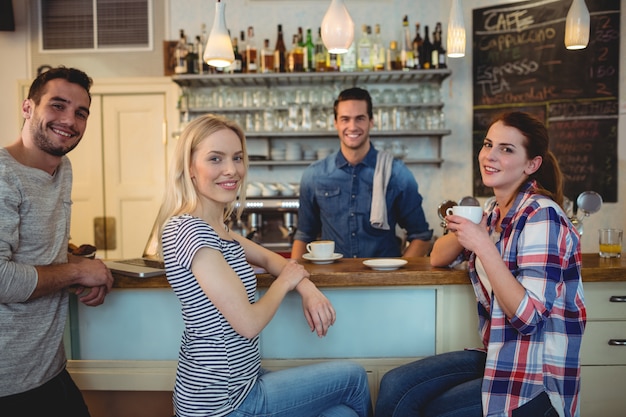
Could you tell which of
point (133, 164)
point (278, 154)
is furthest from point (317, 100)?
point (133, 164)

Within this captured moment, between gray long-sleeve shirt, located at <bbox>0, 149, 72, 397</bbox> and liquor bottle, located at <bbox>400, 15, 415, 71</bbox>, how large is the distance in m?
3.15

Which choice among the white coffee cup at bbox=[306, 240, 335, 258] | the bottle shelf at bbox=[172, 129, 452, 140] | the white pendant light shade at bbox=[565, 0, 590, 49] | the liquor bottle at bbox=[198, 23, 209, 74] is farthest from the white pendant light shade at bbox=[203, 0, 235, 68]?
the liquor bottle at bbox=[198, 23, 209, 74]

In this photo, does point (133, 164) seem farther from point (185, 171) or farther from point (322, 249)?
point (185, 171)

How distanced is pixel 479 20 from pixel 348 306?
3.38 metres

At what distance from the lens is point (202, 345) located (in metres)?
1.37

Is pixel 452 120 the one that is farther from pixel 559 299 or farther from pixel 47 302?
pixel 47 302

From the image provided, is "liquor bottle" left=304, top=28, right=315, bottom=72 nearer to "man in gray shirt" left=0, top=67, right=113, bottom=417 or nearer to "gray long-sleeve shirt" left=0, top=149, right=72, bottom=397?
"man in gray shirt" left=0, top=67, right=113, bottom=417

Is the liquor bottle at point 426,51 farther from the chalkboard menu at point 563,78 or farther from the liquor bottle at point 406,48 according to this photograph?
the chalkboard menu at point 563,78

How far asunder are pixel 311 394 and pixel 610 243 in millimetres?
1371

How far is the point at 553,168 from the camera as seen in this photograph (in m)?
1.67

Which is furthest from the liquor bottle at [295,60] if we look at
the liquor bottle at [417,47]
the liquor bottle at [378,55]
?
the liquor bottle at [417,47]

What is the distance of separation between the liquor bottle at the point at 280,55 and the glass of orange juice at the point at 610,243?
2905mm

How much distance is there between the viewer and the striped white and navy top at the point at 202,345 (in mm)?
1345

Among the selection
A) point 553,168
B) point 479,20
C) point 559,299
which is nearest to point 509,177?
point 553,168
